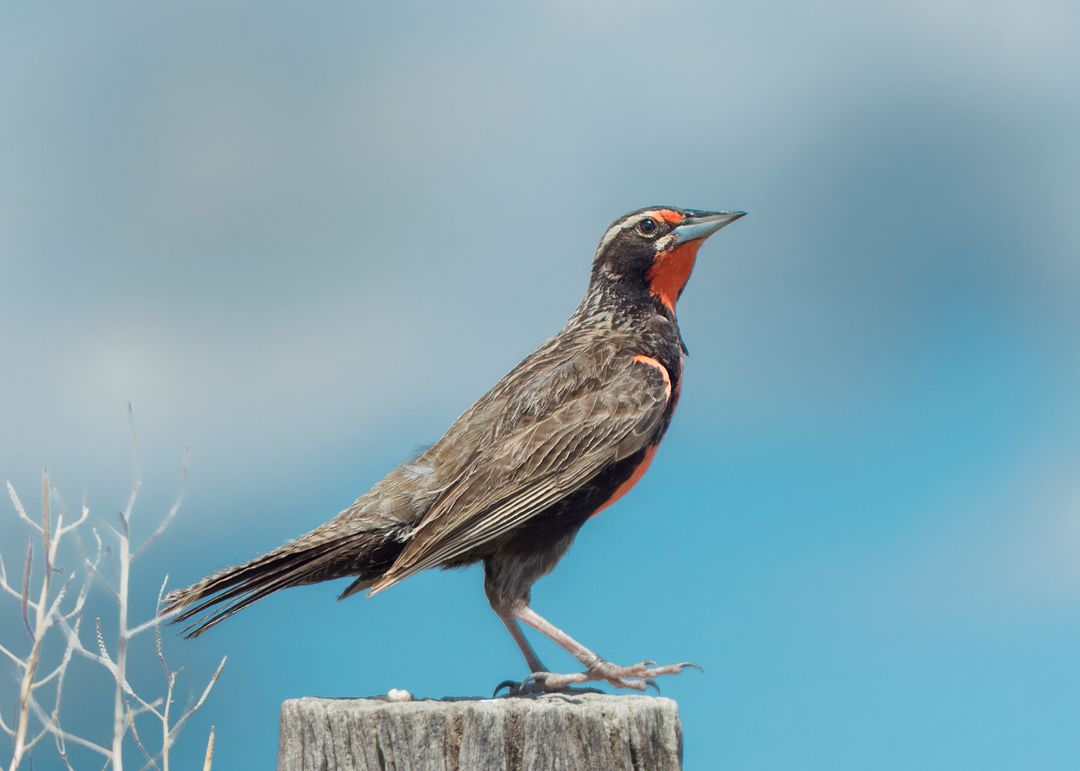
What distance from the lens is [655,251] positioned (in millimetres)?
7699

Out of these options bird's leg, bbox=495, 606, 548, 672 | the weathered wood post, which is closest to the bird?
bird's leg, bbox=495, 606, 548, 672

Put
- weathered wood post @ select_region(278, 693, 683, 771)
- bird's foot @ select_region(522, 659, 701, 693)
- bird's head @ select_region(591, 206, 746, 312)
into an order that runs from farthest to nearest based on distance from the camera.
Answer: bird's head @ select_region(591, 206, 746, 312) → bird's foot @ select_region(522, 659, 701, 693) → weathered wood post @ select_region(278, 693, 683, 771)

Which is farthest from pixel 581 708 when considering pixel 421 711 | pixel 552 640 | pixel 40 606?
pixel 40 606

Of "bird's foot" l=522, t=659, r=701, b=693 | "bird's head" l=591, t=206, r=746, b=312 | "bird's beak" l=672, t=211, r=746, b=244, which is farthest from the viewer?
"bird's head" l=591, t=206, r=746, b=312

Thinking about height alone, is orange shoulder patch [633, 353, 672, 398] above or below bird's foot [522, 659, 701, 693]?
above

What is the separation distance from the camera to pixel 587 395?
22.8 ft

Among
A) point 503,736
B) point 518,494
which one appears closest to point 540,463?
point 518,494

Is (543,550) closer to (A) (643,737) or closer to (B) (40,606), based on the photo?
(A) (643,737)

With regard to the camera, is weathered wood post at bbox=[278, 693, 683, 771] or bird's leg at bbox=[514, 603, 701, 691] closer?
weathered wood post at bbox=[278, 693, 683, 771]

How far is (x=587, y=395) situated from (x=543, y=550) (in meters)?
0.97

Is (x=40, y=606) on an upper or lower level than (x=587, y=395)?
lower

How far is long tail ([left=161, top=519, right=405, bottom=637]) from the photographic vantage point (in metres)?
6.05

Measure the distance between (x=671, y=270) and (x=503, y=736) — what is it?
151 inches

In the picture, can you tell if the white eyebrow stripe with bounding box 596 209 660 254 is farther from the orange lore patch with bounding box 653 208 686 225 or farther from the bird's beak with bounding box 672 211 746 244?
the bird's beak with bounding box 672 211 746 244
